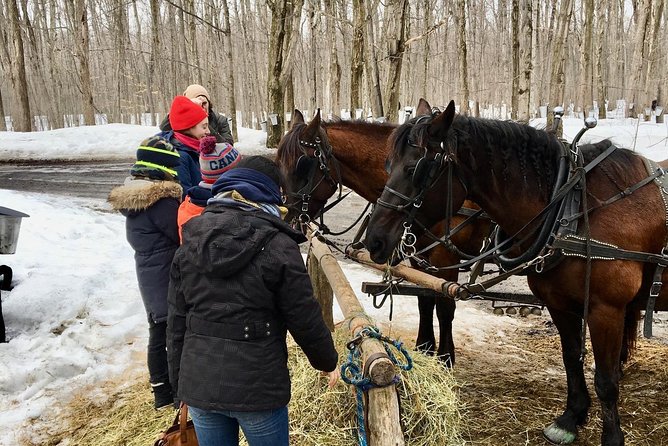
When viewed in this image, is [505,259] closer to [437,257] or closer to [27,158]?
[437,257]

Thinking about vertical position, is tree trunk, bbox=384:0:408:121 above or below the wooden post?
above

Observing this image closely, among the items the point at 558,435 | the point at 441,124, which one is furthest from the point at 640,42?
the point at 441,124

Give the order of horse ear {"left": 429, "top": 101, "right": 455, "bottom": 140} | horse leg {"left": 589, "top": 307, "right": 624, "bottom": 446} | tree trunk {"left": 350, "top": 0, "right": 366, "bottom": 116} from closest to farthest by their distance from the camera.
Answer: horse ear {"left": 429, "top": 101, "right": 455, "bottom": 140}
horse leg {"left": 589, "top": 307, "right": 624, "bottom": 446}
tree trunk {"left": 350, "top": 0, "right": 366, "bottom": 116}

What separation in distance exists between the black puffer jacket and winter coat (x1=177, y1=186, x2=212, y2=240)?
0.99 m

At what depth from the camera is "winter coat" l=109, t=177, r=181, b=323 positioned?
3254 millimetres

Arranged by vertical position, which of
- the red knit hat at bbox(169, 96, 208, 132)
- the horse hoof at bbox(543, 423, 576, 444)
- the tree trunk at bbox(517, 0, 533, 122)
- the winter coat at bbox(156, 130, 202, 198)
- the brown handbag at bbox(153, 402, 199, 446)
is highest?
the tree trunk at bbox(517, 0, 533, 122)

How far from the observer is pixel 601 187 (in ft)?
9.29

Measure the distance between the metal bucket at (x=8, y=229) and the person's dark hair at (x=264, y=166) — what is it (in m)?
3.65

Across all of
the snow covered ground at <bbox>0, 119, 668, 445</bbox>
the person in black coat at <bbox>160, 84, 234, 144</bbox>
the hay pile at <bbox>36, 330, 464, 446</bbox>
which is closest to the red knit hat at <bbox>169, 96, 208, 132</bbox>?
the person in black coat at <bbox>160, 84, 234, 144</bbox>

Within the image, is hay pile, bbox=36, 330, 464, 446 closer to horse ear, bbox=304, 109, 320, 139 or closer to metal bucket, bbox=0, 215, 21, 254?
horse ear, bbox=304, 109, 320, 139

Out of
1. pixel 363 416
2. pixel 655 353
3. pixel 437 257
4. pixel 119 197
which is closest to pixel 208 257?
pixel 363 416

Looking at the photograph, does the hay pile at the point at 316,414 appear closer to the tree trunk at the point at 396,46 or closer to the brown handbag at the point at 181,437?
the brown handbag at the point at 181,437

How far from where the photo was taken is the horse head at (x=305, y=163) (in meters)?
4.12

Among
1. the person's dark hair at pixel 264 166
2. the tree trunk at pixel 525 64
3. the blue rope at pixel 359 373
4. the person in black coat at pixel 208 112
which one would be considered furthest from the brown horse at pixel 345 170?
the tree trunk at pixel 525 64
